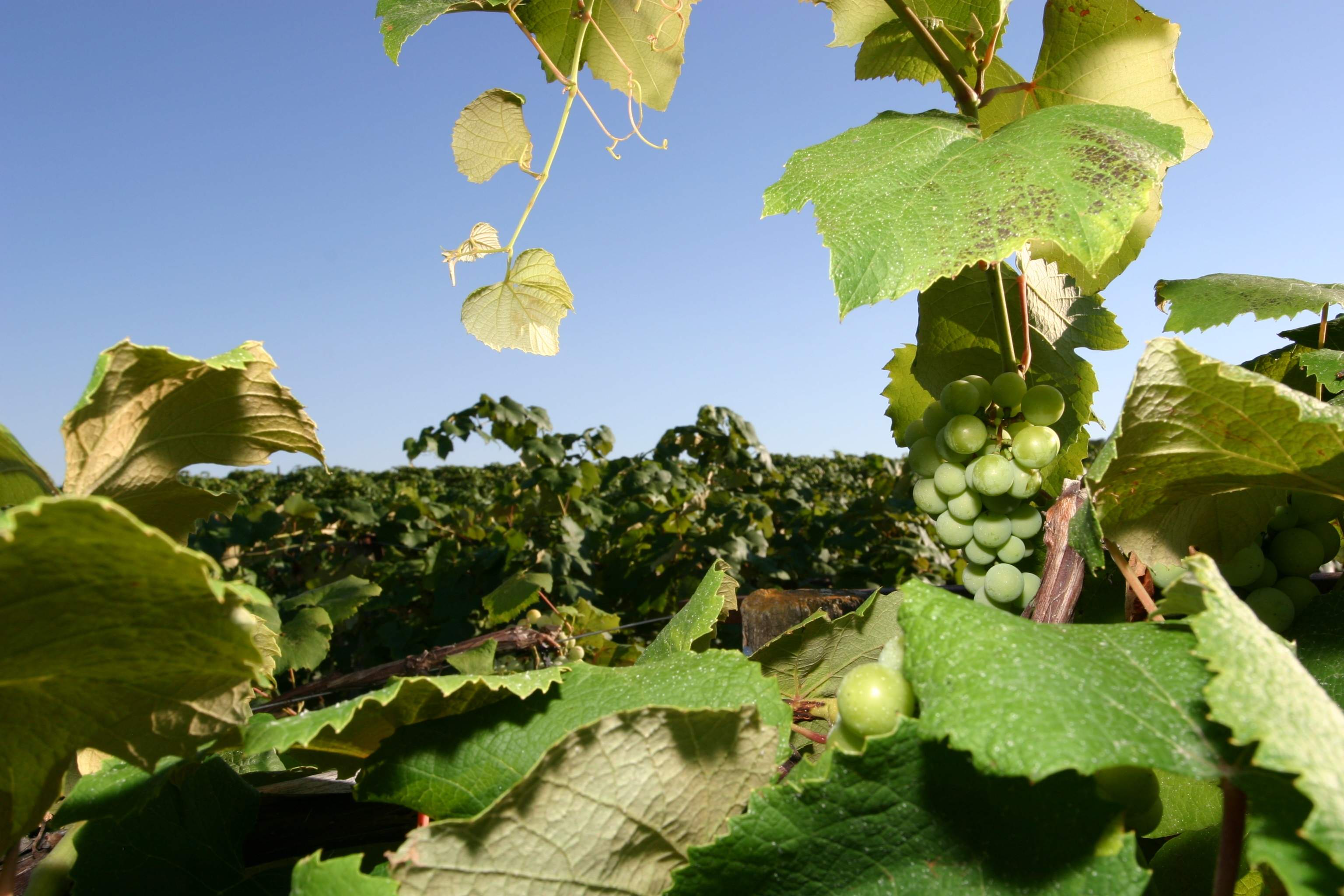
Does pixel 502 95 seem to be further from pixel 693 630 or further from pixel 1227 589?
pixel 1227 589

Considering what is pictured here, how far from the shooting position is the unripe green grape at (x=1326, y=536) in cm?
74

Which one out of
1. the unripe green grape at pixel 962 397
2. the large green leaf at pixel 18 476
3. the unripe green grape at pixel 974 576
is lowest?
the unripe green grape at pixel 974 576

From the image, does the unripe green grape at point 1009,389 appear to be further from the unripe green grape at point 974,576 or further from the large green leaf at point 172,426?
the large green leaf at point 172,426

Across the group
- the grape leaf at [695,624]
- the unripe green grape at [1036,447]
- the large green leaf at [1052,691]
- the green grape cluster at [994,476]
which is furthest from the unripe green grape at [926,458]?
the large green leaf at [1052,691]

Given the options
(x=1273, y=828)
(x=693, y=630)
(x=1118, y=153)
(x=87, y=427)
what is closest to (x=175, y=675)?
(x=87, y=427)

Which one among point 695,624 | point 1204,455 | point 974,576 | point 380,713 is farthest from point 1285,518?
point 380,713

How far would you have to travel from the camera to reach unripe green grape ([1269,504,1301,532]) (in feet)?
2.47

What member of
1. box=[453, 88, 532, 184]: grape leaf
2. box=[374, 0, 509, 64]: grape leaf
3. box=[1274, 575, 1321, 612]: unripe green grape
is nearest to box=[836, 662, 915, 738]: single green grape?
box=[1274, 575, 1321, 612]: unripe green grape

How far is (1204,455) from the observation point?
2.10 feet

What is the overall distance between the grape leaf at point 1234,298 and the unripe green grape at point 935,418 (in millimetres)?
330

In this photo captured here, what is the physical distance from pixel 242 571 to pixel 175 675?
440cm

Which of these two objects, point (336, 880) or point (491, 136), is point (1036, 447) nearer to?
point (336, 880)

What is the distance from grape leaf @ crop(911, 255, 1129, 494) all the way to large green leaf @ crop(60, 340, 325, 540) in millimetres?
799

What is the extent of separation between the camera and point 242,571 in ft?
14.5
